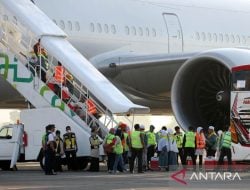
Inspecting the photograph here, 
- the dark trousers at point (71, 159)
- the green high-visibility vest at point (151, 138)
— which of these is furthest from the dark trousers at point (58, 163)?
the green high-visibility vest at point (151, 138)

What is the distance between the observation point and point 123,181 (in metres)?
17.1

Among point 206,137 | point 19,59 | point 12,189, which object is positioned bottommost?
point 12,189

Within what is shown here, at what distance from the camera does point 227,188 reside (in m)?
15.2

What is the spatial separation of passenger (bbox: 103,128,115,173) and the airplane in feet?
7.81

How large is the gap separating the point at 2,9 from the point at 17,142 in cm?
316

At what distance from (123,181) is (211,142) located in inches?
190

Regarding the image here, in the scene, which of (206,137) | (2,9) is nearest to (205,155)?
(206,137)

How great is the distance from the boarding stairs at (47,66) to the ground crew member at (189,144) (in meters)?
1.69

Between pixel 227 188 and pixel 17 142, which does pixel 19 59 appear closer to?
pixel 17 142

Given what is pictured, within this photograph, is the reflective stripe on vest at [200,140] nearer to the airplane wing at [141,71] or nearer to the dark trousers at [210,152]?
the dark trousers at [210,152]

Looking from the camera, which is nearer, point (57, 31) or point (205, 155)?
point (57, 31)

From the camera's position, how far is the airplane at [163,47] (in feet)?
71.4

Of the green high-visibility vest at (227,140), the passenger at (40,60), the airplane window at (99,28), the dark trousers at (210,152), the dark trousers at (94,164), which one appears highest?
the airplane window at (99,28)

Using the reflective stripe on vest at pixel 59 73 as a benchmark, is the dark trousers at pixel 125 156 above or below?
below
